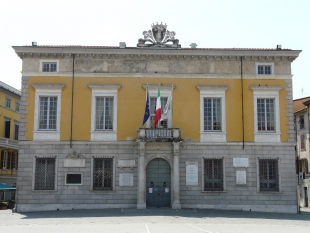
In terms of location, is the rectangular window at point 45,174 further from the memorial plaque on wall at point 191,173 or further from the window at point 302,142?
the window at point 302,142

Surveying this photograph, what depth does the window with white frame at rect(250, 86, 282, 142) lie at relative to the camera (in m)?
27.6

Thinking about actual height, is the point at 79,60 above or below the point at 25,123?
above

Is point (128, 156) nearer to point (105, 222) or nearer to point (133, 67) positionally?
point (133, 67)

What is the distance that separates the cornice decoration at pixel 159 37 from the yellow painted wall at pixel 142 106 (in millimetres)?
2510

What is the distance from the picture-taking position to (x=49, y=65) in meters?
27.9

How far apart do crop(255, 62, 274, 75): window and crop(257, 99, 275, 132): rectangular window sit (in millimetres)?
1878

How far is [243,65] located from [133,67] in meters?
7.28

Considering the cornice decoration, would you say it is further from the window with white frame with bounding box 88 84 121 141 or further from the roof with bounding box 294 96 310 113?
the roof with bounding box 294 96 310 113

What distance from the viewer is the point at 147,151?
26703 mm

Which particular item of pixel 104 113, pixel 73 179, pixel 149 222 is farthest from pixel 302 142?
pixel 149 222

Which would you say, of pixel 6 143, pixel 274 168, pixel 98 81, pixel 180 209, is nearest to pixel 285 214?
pixel 274 168

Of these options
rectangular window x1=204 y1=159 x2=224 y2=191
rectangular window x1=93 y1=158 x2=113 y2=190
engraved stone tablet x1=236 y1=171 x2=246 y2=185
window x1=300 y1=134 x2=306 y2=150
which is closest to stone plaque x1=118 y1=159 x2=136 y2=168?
rectangular window x1=93 y1=158 x2=113 y2=190

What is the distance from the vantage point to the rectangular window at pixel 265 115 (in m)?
27.8

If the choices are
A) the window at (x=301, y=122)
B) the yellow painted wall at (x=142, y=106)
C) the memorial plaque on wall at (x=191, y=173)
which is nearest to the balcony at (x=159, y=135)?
the yellow painted wall at (x=142, y=106)
